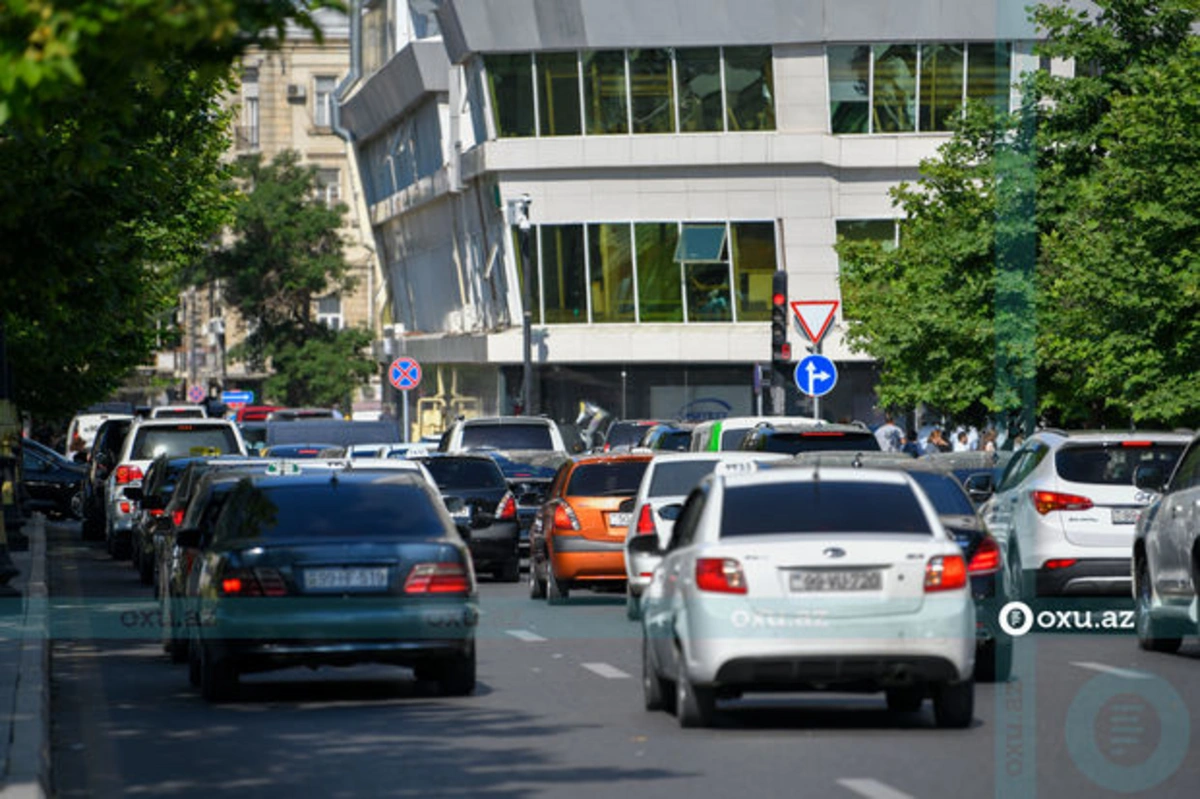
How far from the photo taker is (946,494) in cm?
1867

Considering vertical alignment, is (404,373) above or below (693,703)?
above

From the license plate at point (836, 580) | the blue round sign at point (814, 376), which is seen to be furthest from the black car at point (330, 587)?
the blue round sign at point (814, 376)

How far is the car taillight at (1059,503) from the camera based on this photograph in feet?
76.4

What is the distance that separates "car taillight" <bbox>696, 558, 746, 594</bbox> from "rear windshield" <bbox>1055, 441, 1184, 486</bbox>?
32.1 ft

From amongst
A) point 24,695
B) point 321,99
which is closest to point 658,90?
point 24,695

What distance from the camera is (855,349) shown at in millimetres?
53344

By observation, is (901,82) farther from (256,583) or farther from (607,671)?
(256,583)

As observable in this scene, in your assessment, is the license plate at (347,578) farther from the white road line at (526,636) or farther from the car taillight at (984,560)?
the white road line at (526,636)

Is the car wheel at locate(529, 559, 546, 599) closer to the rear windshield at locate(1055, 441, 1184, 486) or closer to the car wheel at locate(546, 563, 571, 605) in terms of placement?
the car wheel at locate(546, 563, 571, 605)

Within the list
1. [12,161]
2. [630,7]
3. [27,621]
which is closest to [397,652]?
[12,161]

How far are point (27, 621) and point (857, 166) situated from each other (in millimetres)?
49827

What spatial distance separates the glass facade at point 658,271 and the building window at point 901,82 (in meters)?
3.61

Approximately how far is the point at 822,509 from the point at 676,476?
10932mm

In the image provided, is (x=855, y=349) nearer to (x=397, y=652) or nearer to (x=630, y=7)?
(x=630, y=7)
